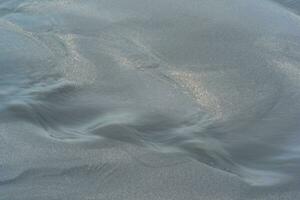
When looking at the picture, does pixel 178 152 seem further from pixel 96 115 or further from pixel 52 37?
pixel 52 37

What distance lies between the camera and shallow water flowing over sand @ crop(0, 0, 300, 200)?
9.16 feet

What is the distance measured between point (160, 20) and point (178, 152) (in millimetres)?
1673

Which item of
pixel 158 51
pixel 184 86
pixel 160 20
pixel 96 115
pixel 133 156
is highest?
pixel 160 20

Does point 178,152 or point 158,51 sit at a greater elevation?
point 158,51

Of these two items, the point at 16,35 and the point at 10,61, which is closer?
the point at 10,61

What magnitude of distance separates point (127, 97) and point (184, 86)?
0.38 m

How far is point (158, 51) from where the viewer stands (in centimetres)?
396

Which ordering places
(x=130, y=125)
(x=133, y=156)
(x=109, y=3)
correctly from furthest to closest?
(x=109, y=3), (x=130, y=125), (x=133, y=156)

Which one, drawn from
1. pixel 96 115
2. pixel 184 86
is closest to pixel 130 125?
pixel 96 115

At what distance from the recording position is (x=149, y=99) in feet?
11.2

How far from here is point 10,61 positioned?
3.84 meters

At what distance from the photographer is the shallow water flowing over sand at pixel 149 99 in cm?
279

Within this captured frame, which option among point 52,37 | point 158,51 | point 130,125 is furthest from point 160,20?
point 130,125

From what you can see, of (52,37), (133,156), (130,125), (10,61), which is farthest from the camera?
(52,37)
